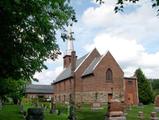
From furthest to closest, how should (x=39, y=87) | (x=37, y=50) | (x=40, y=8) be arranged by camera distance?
1. (x=39, y=87)
2. (x=37, y=50)
3. (x=40, y=8)

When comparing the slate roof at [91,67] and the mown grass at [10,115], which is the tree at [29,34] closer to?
the mown grass at [10,115]

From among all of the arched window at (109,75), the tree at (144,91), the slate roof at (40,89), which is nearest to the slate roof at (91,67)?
the arched window at (109,75)

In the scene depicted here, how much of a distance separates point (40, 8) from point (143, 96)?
57571 mm

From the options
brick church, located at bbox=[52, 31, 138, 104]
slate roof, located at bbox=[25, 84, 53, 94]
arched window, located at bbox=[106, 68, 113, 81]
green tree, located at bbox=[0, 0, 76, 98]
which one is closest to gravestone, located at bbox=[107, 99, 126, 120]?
green tree, located at bbox=[0, 0, 76, 98]

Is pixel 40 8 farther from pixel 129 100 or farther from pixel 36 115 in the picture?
pixel 129 100

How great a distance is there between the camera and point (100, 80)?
65312 mm

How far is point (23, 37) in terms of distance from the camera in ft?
71.4

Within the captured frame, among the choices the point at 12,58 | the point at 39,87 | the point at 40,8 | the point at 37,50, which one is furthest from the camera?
the point at 39,87

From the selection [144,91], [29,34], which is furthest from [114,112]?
[144,91]

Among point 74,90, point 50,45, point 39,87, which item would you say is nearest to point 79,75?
point 74,90

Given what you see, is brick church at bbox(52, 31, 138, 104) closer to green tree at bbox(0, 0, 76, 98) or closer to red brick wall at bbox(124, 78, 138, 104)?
red brick wall at bbox(124, 78, 138, 104)

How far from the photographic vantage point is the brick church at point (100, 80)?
65250mm

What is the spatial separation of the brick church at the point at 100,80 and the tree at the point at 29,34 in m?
39.5

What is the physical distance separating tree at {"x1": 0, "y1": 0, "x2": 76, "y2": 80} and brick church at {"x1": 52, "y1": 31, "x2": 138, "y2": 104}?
39.5m
